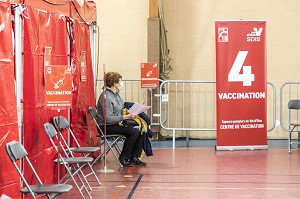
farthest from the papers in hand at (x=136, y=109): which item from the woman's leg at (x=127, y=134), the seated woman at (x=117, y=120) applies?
the woman's leg at (x=127, y=134)

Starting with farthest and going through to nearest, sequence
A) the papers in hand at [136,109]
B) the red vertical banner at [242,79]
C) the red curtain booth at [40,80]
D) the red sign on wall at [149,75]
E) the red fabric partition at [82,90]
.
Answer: the red sign on wall at [149,75]
the red vertical banner at [242,79]
the papers in hand at [136,109]
the red fabric partition at [82,90]
the red curtain booth at [40,80]

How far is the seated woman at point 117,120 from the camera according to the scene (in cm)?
800

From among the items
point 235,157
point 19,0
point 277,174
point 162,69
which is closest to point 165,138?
point 162,69

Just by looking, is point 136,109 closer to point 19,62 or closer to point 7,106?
point 19,62

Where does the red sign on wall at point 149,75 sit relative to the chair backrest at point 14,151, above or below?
above

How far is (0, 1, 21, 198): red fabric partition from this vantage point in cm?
500

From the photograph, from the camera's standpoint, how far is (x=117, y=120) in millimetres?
7957

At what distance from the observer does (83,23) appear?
828cm

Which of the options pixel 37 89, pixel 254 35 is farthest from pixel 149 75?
pixel 37 89

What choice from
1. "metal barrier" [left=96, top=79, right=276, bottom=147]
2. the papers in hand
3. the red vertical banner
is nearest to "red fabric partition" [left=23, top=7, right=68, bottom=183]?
the papers in hand

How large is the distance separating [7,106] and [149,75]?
210 inches

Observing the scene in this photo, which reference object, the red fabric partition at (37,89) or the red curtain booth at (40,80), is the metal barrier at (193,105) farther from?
the red fabric partition at (37,89)

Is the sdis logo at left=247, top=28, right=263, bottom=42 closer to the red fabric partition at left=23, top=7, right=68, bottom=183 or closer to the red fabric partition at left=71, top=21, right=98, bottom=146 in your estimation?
the red fabric partition at left=71, top=21, right=98, bottom=146

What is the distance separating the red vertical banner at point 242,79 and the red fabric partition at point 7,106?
521 centimetres
